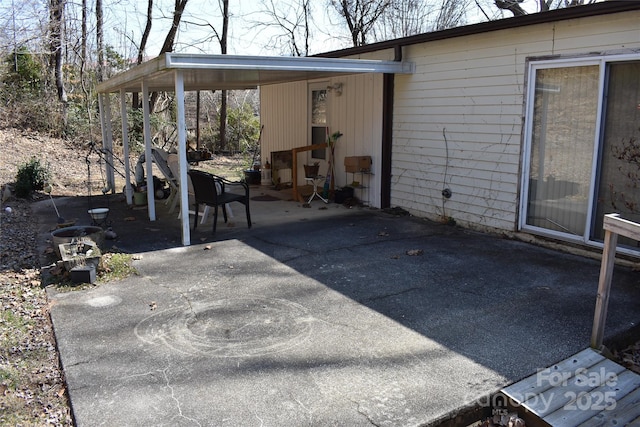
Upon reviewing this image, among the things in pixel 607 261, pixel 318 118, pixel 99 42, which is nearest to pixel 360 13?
pixel 99 42

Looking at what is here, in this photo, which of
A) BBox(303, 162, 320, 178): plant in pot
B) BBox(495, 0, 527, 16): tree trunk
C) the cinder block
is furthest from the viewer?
BBox(495, 0, 527, 16): tree trunk

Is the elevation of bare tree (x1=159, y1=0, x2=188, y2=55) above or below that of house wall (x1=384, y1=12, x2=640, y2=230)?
above

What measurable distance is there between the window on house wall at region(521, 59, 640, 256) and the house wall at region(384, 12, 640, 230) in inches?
6.7

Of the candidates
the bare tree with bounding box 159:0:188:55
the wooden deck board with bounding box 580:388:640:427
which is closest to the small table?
the wooden deck board with bounding box 580:388:640:427

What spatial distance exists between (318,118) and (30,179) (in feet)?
18.4

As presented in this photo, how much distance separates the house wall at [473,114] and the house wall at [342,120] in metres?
0.43

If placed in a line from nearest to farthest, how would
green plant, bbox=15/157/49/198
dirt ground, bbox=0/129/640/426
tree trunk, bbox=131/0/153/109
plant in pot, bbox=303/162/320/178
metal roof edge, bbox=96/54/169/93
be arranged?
dirt ground, bbox=0/129/640/426
metal roof edge, bbox=96/54/169/93
plant in pot, bbox=303/162/320/178
green plant, bbox=15/157/49/198
tree trunk, bbox=131/0/153/109

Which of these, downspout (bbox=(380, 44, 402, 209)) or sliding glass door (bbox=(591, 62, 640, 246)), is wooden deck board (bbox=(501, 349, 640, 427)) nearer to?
sliding glass door (bbox=(591, 62, 640, 246))

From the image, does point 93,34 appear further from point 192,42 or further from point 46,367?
point 46,367

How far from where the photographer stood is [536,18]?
17.2 feet

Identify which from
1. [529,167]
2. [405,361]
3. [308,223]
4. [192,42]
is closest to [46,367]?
[405,361]

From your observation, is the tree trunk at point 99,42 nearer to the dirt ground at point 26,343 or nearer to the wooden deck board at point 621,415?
the dirt ground at point 26,343

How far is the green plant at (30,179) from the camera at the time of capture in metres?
9.02

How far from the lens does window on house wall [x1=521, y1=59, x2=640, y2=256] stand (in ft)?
15.9
